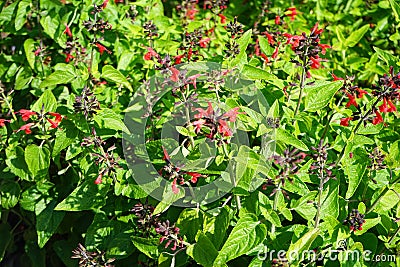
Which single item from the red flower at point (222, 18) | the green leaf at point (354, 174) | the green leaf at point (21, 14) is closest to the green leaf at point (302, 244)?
the green leaf at point (354, 174)

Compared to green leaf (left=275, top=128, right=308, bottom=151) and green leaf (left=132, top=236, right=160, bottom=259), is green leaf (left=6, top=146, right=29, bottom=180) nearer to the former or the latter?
green leaf (left=132, top=236, right=160, bottom=259)

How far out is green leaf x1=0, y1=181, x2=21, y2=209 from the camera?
9.46 ft

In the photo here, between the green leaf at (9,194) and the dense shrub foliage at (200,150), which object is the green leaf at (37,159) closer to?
the dense shrub foliage at (200,150)

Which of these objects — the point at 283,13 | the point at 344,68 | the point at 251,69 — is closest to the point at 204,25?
the point at 283,13

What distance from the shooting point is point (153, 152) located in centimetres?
241

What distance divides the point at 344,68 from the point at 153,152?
1.63 metres

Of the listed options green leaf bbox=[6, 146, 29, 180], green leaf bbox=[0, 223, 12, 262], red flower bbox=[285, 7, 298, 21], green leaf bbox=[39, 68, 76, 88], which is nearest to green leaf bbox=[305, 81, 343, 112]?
red flower bbox=[285, 7, 298, 21]

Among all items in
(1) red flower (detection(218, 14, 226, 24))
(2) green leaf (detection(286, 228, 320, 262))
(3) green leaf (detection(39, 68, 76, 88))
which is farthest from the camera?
(1) red flower (detection(218, 14, 226, 24))

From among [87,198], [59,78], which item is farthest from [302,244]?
[59,78]

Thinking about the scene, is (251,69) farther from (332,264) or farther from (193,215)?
(332,264)

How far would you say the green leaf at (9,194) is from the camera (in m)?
2.88

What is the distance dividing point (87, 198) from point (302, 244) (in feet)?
3.71

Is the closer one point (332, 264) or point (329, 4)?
point (332, 264)

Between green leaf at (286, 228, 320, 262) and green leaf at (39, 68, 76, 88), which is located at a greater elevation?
green leaf at (39, 68, 76, 88)
